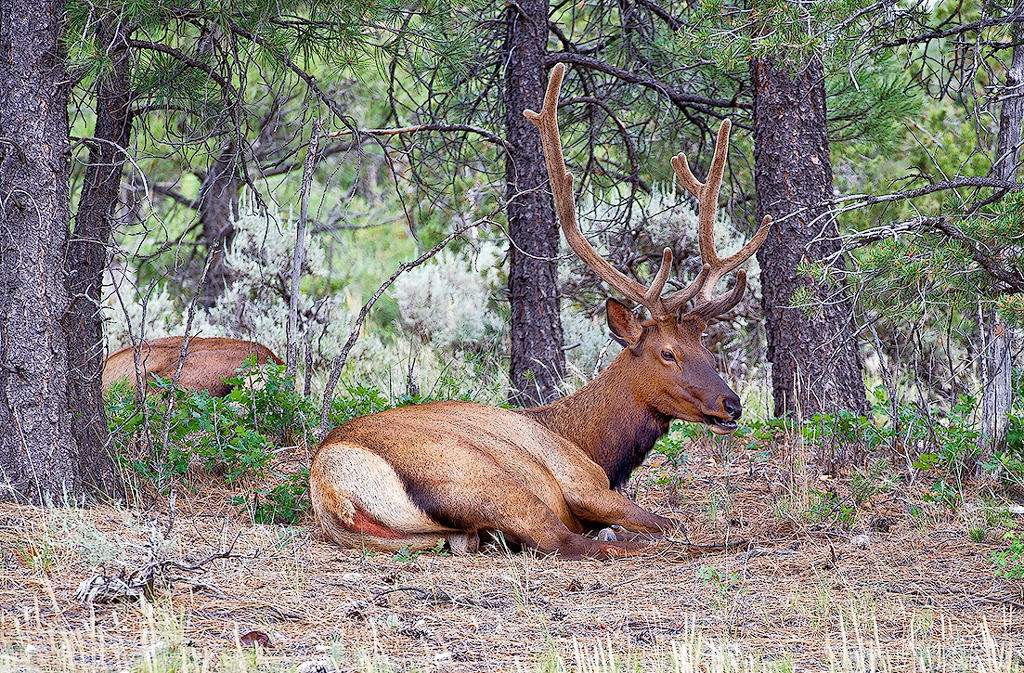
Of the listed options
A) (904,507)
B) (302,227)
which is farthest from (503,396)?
(904,507)

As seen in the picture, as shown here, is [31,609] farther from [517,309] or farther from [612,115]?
[612,115]

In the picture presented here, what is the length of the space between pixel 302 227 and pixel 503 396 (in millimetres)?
3186

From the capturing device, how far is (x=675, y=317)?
6.68 metres

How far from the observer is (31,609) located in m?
4.25

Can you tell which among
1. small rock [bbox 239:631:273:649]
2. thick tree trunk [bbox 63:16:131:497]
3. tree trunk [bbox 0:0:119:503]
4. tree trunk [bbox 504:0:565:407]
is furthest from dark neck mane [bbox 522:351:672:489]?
small rock [bbox 239:631:273:649]

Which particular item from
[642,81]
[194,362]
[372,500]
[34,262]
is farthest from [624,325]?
[194,362]

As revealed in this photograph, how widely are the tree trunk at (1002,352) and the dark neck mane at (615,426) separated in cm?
188

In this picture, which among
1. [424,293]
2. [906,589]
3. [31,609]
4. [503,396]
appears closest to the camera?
[31,609]

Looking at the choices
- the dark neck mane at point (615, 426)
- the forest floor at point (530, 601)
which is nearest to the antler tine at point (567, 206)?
the dark neck mane at point (615, 426)

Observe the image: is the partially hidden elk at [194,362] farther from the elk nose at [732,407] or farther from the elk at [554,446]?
the elk nose at [732,407]

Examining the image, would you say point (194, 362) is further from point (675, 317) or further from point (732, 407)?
point (732, 407)

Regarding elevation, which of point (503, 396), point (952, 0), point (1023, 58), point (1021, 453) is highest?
point (952, 0)

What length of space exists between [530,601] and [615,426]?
2061mm

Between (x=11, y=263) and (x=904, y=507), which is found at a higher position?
(x=11, y=263)
